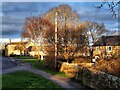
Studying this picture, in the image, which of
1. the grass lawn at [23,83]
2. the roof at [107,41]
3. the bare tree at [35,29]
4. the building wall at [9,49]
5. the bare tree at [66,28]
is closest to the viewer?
the grass lawn at [23,83]

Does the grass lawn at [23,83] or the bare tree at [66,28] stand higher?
the bare tree at [66,28]

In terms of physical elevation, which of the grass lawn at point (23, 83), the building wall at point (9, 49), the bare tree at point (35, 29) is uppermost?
the bare tree at point (35, 29)

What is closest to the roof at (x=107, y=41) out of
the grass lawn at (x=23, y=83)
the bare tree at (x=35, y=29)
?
the bare tree at (x=35, y=29)

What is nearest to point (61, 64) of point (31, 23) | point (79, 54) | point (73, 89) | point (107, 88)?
point (79, 54)

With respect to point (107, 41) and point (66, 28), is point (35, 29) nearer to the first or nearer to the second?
point (66, 28)

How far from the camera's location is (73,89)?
2005cm

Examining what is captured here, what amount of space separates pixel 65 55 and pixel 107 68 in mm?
20137

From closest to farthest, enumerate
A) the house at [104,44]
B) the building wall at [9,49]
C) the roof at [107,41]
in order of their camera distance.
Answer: the house at [104,44] → the roof at [107,41] → the building wall at [9,49]

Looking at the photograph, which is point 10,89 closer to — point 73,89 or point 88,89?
point 73,89

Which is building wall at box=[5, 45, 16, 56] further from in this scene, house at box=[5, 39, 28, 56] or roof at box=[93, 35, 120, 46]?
roof at box=[93, 35, 120, 46]

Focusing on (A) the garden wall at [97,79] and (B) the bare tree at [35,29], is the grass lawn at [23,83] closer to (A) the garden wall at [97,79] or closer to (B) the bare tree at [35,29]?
(A) the garden wall at [97,79]

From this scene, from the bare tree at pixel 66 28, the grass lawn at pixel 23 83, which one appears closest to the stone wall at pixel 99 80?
the grass lawn at pixel 23 83

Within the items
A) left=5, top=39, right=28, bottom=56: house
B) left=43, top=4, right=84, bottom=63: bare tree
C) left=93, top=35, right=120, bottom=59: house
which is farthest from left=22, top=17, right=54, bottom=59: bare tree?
left=5, top=39, right=28, bottom=56: house

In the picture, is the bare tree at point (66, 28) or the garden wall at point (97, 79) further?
the bare tree at point (66, 28)
